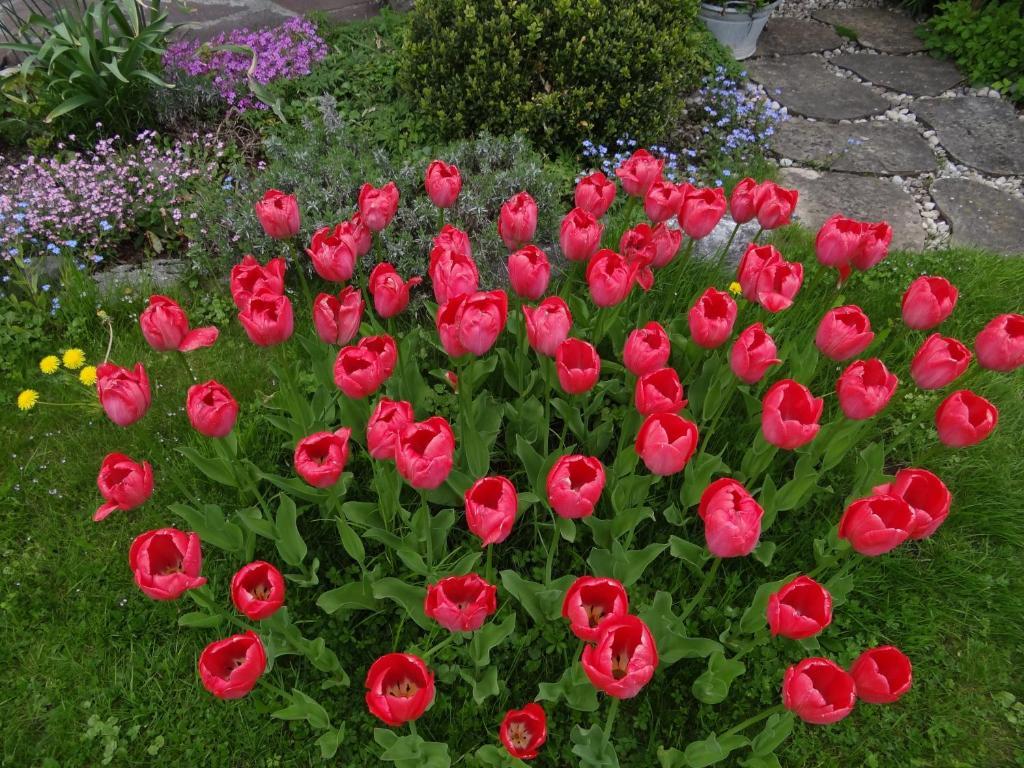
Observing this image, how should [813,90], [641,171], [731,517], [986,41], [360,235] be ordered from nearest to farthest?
[731,517], [360,235], [641,171], [813,90], [986,41]

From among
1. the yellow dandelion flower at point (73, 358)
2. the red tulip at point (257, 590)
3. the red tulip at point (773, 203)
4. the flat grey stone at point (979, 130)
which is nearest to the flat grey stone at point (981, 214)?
the flat grey stone at point (979, 130)

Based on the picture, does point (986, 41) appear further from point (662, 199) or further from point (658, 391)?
point (658, 391)

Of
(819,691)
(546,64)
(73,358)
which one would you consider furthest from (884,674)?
(546,64)

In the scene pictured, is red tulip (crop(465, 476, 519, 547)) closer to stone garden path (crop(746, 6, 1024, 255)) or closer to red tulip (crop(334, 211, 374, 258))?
red tulip (crop(334, 211, 374, 258))

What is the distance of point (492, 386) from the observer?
2.55 metres

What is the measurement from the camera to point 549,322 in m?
1.75

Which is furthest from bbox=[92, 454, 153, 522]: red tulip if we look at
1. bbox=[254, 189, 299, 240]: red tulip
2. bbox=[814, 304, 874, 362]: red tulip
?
bbox=[814, 304, 874, 362]: red tulip

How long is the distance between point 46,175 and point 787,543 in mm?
3406

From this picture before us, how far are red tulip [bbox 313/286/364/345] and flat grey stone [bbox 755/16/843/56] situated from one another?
457 cm

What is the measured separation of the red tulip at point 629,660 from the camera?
1.33 meters

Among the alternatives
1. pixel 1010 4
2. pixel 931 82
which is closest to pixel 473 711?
pixel 931 82

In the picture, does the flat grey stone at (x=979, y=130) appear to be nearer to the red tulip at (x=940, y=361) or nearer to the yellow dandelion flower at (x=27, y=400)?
the red tulip at (x=940, y=361)

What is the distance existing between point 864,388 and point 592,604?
79 cm

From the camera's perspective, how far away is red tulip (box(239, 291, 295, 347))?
69.4 inches
